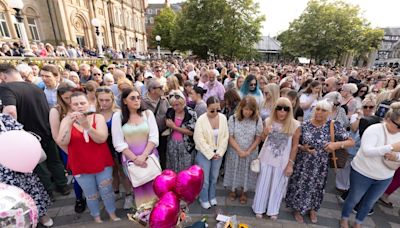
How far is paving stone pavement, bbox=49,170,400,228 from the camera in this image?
9.80 feet

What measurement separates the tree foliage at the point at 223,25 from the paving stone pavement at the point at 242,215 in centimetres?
2370

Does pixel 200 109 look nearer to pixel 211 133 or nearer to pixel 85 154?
pixel 211 133

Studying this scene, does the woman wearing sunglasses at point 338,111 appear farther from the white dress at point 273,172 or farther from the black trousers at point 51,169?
the black trousers at point 51,169

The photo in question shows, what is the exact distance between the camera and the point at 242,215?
3.16 meters

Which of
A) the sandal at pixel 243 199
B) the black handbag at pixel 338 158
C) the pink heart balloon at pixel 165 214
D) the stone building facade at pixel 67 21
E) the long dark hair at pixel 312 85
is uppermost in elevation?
the stone building facade at pixel 67 21

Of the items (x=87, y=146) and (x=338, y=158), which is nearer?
(x=87, y=146)

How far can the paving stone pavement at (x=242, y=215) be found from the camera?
2.99 meters

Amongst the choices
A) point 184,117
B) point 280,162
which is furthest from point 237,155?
point 184,117

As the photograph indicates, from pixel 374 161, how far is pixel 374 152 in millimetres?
253

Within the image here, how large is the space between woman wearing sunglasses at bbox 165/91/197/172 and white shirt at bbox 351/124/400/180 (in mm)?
2322

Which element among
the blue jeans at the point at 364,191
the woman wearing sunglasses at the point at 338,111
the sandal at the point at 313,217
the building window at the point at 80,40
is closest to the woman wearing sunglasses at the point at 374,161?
the blue jeans at the point at 364,191

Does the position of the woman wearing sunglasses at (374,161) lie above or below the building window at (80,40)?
below

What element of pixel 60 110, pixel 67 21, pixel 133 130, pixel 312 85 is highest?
pixel 67 21

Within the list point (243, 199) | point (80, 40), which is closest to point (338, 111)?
point (243, 199)
